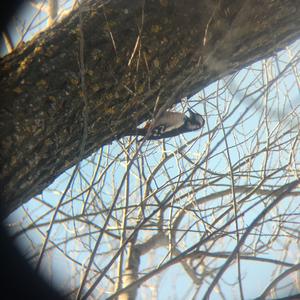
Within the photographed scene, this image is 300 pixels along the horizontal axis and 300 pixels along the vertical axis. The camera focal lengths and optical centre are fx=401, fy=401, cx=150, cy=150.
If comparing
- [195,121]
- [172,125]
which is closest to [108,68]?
[172,125]

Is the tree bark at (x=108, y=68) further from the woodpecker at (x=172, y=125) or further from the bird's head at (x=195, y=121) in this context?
the bird's head at (x=195, y=121)

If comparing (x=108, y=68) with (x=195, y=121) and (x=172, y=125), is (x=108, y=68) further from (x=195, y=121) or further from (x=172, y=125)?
(x=195, y=121)

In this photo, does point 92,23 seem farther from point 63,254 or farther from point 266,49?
point 63,254

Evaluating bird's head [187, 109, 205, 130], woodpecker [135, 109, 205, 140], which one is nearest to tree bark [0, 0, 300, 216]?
woodpecker [135, 109, 205, 140]

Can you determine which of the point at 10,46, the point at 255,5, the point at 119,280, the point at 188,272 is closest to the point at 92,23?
the point at 10,46

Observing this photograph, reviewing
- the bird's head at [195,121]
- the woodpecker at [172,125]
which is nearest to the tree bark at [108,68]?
the woodpecker at [172,125]

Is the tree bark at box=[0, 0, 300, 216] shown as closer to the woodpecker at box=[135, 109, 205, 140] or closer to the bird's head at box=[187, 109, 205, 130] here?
the woodpecker at box=[135, 109, 205, 140]
